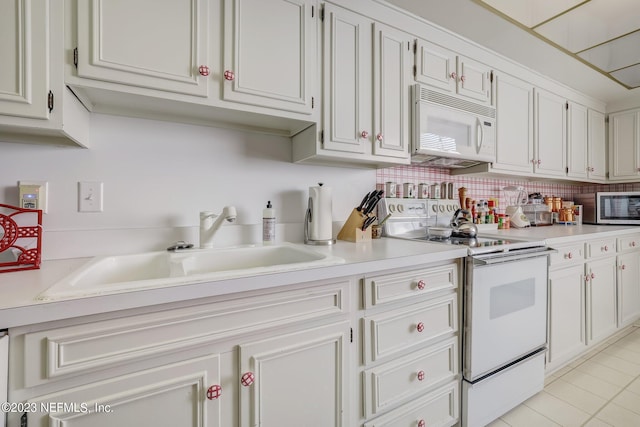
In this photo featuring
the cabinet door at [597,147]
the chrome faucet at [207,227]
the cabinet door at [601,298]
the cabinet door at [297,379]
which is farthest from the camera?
the cabinet door at [597,147]

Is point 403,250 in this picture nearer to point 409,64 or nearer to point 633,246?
point 409,64

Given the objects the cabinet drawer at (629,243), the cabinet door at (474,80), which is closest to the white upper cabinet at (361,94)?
the cabinet door at (474,80)

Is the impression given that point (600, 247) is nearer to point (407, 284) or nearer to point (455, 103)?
point (455, 103)

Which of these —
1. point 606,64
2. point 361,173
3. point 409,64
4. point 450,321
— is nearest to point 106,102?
point 361,173

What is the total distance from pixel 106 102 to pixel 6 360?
3.01 ft

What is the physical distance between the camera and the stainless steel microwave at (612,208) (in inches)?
104

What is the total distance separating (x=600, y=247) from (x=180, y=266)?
290cm

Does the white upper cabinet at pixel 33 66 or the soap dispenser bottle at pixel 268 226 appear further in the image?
the soap dispenser bottle at pixel 268 226

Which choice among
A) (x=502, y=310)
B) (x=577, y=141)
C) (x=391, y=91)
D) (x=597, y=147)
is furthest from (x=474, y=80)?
(x=597, y=147)

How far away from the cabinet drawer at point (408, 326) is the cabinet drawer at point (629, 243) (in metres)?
2.14

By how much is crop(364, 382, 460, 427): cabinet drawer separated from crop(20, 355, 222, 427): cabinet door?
0.65m

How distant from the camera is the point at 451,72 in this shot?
1.75 meters

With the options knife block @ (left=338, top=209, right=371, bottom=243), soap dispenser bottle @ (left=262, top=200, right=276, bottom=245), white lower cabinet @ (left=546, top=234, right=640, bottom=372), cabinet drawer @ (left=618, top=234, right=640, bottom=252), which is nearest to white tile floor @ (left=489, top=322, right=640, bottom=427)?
white lower cabinet @ (left=546, top=234, right=640, bottom=372)

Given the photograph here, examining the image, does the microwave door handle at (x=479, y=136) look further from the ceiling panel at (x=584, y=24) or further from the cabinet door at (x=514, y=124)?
the ceiling panel at (x=584, y=24)
